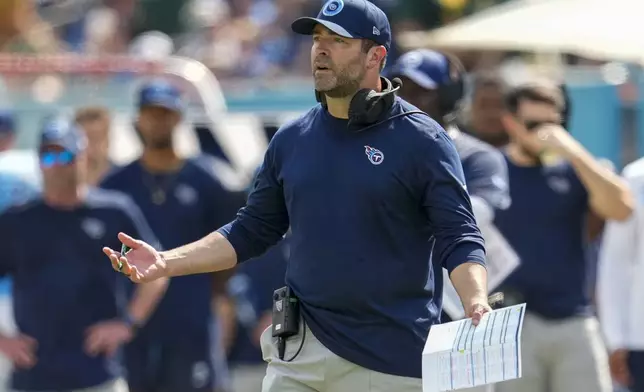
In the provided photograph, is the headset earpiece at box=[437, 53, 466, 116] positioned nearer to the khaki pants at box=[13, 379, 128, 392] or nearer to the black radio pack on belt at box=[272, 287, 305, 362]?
the black radio pack on belt at box=[272, 287, 305, 362]

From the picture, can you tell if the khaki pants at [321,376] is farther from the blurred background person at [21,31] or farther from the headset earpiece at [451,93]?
the blurred background person at [21,31]

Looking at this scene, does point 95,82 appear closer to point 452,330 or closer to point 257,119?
point 257,119

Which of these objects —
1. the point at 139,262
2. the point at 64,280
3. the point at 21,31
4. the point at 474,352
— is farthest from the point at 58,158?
the point at 21,31

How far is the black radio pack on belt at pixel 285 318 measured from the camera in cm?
584

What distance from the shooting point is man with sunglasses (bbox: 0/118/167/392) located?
333 inches

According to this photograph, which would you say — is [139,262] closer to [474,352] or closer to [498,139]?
[474,352]

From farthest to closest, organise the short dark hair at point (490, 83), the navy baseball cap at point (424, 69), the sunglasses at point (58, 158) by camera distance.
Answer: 1. the short dark hair at point (490, 83)
2. the sunglasses at point (58, 158)
3. the navy baseball cap at point (424, 69)

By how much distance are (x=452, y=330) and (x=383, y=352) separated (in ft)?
1.47

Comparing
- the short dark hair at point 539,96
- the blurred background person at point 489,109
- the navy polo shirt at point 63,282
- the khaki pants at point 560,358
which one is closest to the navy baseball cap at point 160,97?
the navy polo shirt at point 63,282

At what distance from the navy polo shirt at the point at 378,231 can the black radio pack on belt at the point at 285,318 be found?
0.05 m

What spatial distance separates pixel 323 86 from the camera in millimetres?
5734

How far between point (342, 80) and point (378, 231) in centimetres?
52

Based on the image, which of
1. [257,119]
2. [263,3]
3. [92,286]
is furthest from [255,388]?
[263,3]

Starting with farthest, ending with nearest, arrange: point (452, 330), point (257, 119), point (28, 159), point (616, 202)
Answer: point (257, 119) < point (28, 159) < point (616, 202) < point (452, 330)
